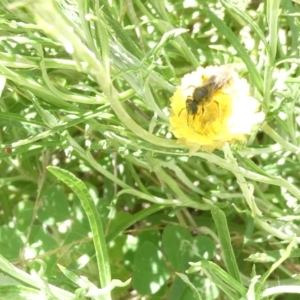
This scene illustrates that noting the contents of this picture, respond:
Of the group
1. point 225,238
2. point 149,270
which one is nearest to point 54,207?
point 149,270

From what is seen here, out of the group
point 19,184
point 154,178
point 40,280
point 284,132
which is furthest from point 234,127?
point 19,184

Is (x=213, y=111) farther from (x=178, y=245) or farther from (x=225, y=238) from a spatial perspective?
(x=178, y=245)

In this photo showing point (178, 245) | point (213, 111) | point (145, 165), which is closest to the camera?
point (213, 111)

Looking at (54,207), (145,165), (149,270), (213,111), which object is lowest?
(149,270)

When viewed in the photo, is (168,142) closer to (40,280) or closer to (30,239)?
(40,280)

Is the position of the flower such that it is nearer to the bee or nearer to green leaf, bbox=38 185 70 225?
the bee

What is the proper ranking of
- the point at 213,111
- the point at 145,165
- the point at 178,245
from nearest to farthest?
the point at 213,111, the point at 145,165, the point at 178,245
